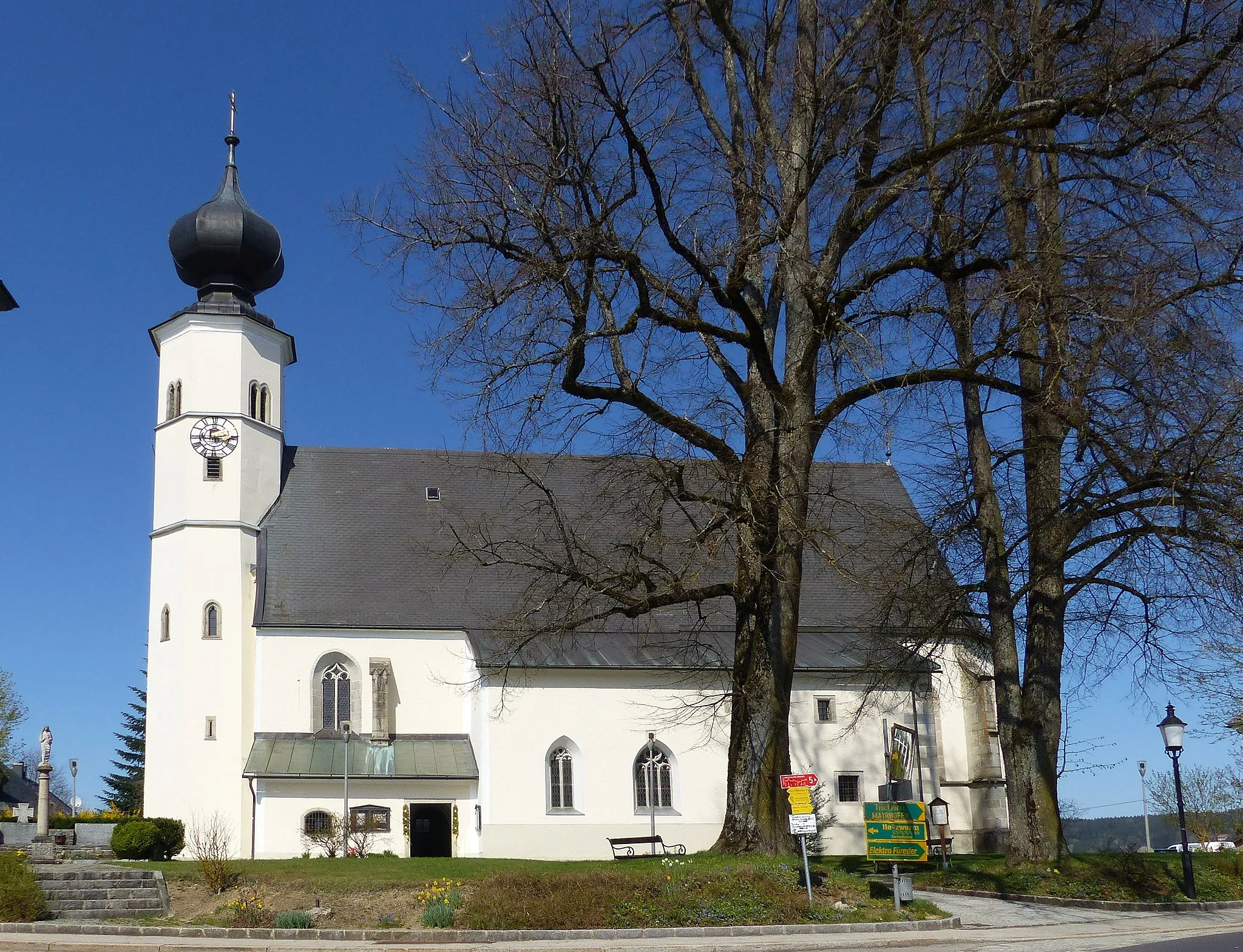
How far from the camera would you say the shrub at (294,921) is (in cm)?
1530

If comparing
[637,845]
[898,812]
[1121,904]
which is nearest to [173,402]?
[637,845]

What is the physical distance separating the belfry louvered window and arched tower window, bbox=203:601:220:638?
2.90m

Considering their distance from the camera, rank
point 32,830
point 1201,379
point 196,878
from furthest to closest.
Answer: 1. point 32,830
2. point 196,878
3. point 1201,379

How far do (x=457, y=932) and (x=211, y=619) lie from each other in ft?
67.7

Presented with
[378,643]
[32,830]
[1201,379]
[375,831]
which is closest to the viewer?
[1201,379]

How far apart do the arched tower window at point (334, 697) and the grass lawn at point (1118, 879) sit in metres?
17.7

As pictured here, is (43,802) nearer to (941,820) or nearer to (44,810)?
(44,810)

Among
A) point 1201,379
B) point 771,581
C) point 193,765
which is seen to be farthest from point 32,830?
point 1201,379

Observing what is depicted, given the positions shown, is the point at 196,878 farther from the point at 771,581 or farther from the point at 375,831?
the point at 375,831

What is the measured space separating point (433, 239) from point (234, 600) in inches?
822

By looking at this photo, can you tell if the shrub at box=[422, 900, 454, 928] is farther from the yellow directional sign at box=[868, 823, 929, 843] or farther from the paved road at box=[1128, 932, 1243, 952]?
the paved road at box=[1128, 932, 1243, 952]

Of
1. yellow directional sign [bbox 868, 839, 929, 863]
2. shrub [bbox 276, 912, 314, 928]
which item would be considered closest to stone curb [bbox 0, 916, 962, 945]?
shrub [bbox 276, 912, 314, 928]

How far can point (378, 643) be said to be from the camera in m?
33.2

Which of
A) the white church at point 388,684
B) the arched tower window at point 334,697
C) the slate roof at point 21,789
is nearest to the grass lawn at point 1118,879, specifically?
the white church at point 388,684
